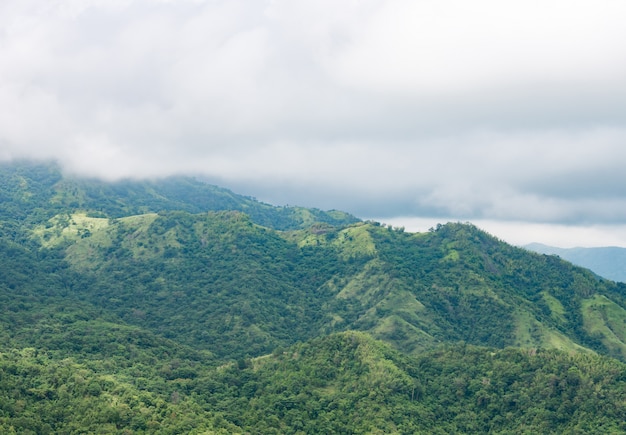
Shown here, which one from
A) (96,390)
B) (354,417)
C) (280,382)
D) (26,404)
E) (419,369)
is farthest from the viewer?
(419,369)

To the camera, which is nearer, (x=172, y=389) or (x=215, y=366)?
(x=172, y=389)

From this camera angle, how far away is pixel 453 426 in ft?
492

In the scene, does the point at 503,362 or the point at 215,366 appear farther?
the point at 215,366

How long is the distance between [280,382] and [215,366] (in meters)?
32.8

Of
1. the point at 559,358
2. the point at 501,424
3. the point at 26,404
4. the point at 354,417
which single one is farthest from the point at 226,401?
the point at 559,358

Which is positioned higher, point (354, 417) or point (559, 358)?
point (559, 358)

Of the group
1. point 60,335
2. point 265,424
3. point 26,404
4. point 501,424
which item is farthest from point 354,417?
point 60,335

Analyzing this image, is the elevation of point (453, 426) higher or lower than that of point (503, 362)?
lower

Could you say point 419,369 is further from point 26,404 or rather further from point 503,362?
point 26,404

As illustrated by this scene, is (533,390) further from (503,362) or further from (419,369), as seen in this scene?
(419,369)

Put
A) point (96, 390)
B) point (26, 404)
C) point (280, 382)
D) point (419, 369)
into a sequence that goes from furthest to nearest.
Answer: point (419, 369) → point (280, 382) → point (96, 390) → point (26, 404)

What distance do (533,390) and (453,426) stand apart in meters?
20.0

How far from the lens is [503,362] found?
162 metres

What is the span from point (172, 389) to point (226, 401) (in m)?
12.8
